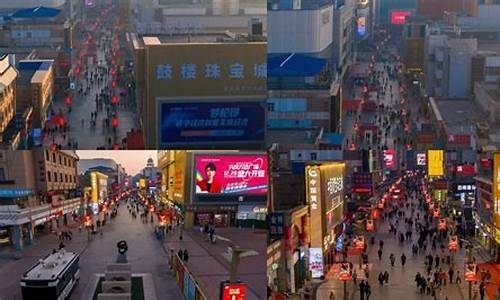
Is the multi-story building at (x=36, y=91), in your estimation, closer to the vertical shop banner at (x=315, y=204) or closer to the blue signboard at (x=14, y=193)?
the blue signboard at (x=14, y=193)

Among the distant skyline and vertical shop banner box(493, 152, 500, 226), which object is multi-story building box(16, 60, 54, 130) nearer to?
the distant skyline

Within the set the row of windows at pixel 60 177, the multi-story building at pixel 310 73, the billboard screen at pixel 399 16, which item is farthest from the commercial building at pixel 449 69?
the row of windows at pixel 60 177

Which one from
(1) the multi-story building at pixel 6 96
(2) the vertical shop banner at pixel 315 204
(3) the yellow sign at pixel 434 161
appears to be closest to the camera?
(1) the multi-story building at pixel 6 96

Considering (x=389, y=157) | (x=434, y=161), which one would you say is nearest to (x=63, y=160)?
(x=389, y=157)

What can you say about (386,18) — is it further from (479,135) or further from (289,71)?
(289,71)

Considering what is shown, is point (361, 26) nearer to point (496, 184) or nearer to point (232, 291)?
point (496, 184)

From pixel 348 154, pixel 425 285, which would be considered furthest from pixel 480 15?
pixel 425 285
